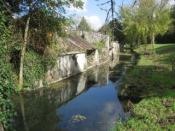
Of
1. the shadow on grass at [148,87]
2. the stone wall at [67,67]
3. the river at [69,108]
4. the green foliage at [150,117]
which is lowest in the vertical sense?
the river at [69,108]

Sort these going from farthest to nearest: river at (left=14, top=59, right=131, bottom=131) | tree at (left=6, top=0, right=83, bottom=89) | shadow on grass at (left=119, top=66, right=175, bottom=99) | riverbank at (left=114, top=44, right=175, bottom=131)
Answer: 1. tree at (left=6, top=0, right=83, bottom=89)
2. shadow on grass at (left=119, top=66, right=175, bottom=99)
3. river at (left=14, top=59, right=131, bottom=131)
4. riverbank at (left=114, top=44, right=175, bottom=131)

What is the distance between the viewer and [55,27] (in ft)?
80.9

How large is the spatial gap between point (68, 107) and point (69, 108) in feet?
0.95

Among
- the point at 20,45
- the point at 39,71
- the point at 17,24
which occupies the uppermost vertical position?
the point at 17,24

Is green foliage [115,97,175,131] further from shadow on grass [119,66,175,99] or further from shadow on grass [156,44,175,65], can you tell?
shadow on grass [156,44,175,65]

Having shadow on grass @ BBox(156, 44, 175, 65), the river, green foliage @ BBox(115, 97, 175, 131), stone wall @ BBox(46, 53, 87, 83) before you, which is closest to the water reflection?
the river

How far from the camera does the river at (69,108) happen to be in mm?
15160

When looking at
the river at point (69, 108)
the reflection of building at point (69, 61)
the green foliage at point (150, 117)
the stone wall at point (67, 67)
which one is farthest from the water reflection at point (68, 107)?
the green foliage at point (150, 117)

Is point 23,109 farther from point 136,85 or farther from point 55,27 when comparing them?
point 55,27

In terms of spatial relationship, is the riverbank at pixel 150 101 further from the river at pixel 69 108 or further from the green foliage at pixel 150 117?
the river at pixel 69 108

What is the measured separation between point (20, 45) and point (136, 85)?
8.51 m

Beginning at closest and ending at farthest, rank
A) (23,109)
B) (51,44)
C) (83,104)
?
(23,109) < (83,104) < (51,44)

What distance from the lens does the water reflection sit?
1517 centimetres

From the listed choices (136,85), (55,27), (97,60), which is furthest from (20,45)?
(97,60)
